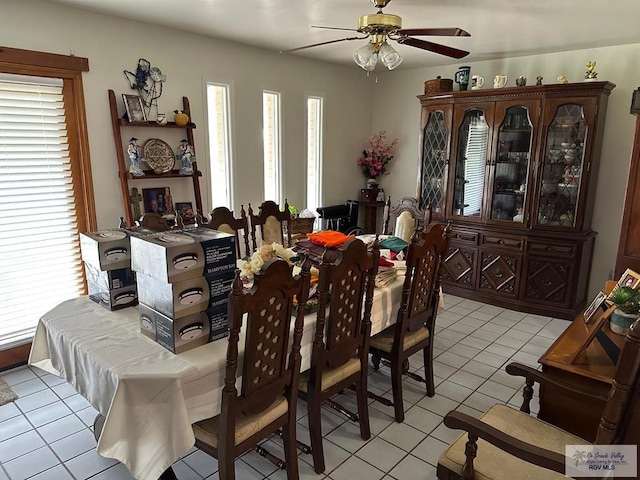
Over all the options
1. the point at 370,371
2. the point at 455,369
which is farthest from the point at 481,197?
the point at 370,371

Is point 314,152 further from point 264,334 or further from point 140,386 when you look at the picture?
point 140,386

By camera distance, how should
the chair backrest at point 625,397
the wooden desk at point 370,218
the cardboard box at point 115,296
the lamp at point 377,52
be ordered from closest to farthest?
the chair backrest at point 625,397 < the cardboard box at point 115,296 < the lamp at point 377,52 < the wooden desk at point 370,218

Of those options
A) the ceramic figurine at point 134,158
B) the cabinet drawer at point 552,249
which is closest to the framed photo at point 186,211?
the ceramic figurine at point 134,158

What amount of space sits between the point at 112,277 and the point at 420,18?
2.73m

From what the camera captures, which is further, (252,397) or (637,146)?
(637,146)

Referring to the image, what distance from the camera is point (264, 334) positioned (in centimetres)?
165

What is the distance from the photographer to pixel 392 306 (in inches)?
99.6

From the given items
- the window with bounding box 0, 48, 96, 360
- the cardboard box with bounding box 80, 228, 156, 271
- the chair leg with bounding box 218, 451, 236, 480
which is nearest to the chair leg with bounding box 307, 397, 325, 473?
the chair leg with bounding box 218, 451, 236, 480

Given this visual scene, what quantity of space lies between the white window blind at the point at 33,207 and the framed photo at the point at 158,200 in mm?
536

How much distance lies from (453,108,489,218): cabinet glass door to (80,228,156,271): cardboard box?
11.7 feet

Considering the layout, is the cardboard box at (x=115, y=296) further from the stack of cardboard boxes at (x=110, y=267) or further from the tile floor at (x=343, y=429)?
the tile floor at (x=343, y=429)

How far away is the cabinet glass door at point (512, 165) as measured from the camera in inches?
166

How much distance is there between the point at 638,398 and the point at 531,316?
328 cm

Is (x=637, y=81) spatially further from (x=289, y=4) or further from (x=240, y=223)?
(x=240, y=223)
